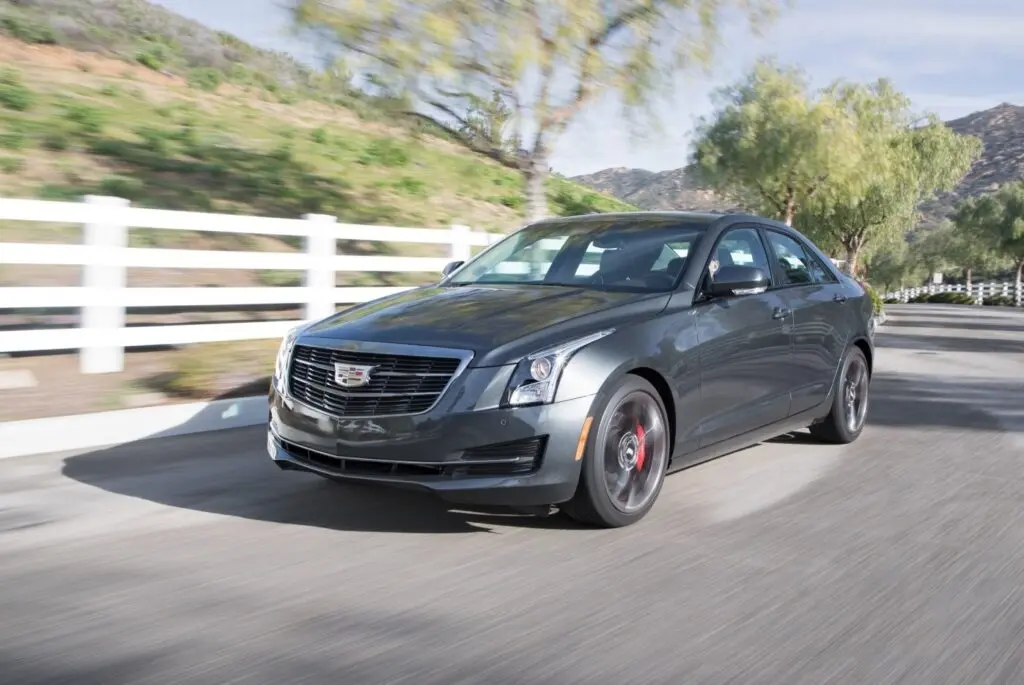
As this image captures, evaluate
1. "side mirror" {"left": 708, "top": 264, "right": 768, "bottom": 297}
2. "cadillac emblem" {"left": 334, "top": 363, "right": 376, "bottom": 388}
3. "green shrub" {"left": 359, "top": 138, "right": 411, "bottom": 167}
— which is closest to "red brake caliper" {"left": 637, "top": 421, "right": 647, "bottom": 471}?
"side mirror" {"left": 708, "top": 264, "right": 768, "bottom": 297}

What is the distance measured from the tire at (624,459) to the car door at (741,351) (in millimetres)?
452

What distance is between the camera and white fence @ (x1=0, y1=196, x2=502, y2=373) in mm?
8945

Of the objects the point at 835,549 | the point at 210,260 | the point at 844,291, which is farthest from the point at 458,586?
the point at 210,260

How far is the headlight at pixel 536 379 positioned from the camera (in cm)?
511

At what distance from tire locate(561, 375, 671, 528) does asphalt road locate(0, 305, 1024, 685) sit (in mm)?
127

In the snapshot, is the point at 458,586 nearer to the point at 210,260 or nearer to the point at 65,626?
the point at 65,626

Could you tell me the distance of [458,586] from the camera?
4.60m

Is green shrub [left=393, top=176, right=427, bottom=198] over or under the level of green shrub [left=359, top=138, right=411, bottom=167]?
under

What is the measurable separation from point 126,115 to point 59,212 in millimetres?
14975

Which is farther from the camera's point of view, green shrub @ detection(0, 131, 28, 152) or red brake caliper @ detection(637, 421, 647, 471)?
green shrub @ detection(0, 131, 28, 152)

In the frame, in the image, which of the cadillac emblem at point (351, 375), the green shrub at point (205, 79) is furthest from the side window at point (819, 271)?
the green shrub at point (205, 79)

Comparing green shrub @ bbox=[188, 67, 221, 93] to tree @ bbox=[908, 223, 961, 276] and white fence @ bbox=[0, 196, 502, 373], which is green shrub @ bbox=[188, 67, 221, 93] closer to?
white fence @ bbox=[0, 196, 502, 373]

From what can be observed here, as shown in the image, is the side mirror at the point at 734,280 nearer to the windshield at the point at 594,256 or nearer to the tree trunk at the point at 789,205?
the windshield at the point at 594,256

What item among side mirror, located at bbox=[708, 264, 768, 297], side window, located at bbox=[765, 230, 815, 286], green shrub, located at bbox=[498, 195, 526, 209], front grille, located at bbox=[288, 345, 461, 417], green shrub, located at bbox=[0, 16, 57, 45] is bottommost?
front grille, located at bbox=[288, 345, 461, 417]
